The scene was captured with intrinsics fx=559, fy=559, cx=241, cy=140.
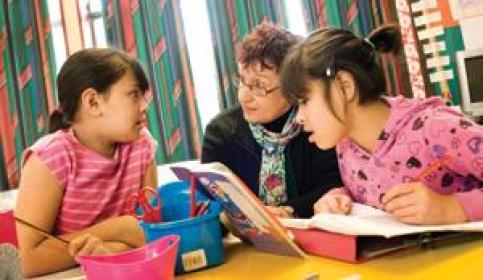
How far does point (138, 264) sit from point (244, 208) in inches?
9.4

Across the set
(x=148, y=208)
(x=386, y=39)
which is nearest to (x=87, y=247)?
(x=148, y=208)

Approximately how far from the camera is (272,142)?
1.38m

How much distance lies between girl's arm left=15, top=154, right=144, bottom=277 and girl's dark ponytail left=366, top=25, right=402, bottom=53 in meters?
0.65

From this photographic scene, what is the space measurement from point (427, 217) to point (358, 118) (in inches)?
15.6

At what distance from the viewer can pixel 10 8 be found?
8.25 feet

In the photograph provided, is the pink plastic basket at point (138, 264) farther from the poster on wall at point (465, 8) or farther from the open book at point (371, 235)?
the poster on wall at point (465, 8)

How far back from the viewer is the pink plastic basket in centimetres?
75

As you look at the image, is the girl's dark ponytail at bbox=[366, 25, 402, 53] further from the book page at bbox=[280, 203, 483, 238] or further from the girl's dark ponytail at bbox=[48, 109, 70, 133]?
the girl's dark ponytail at bbox=[48, 109, 70, 133]

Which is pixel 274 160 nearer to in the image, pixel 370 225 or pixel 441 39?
pixel 370 225

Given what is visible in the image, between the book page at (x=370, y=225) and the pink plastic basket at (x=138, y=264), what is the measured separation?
24 cm

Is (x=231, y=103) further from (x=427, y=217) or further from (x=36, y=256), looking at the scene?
(x=427, y=217)

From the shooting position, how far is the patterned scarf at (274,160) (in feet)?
4.48

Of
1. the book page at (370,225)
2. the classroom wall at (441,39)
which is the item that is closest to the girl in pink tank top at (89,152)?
the book page at (370,225)

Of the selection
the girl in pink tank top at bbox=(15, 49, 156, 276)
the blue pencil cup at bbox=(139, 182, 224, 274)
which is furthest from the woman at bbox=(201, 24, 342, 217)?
the blue pencil cup at bbox=(139, 182, 224, 274)
